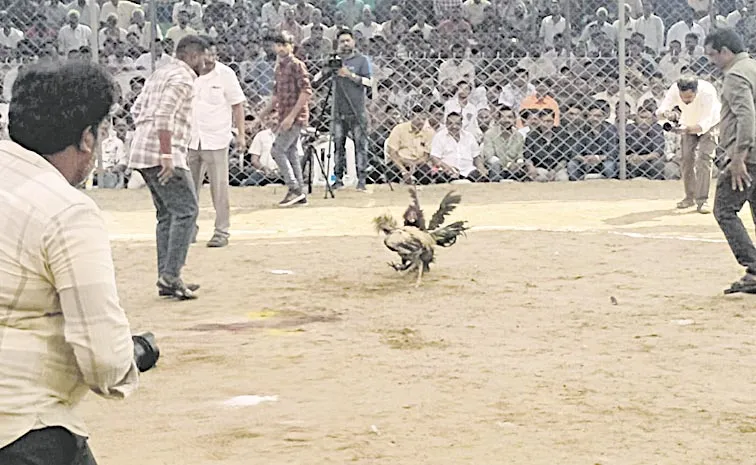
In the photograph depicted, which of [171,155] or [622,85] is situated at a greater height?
[622,85]

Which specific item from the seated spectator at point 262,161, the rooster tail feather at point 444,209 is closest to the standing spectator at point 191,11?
the seated spectator at point 262,161

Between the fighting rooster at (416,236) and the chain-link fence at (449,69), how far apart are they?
659 cm

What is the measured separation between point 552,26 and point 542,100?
1.06m

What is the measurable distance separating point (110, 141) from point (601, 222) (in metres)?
6.55

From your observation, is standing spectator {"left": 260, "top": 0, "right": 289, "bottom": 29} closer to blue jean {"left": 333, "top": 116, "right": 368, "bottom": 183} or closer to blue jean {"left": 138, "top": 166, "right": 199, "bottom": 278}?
blue jean {"left": 333, "top": 116, "right": 368, "bottom": 183}

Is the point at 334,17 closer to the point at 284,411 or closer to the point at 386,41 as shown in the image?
the point at 386,41

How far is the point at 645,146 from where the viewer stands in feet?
55.4

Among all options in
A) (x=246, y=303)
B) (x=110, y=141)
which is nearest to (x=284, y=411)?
(x=246, y=303)

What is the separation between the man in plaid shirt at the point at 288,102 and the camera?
44.9 feet

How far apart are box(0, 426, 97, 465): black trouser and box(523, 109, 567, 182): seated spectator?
14.0m

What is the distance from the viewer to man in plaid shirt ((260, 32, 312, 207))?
13.7 metres

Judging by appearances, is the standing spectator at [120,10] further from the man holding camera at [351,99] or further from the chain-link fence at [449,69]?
the man holding camera at [351,99]

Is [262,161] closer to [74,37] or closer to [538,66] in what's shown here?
[74,37]

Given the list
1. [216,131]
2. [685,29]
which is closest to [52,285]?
[216,131]
